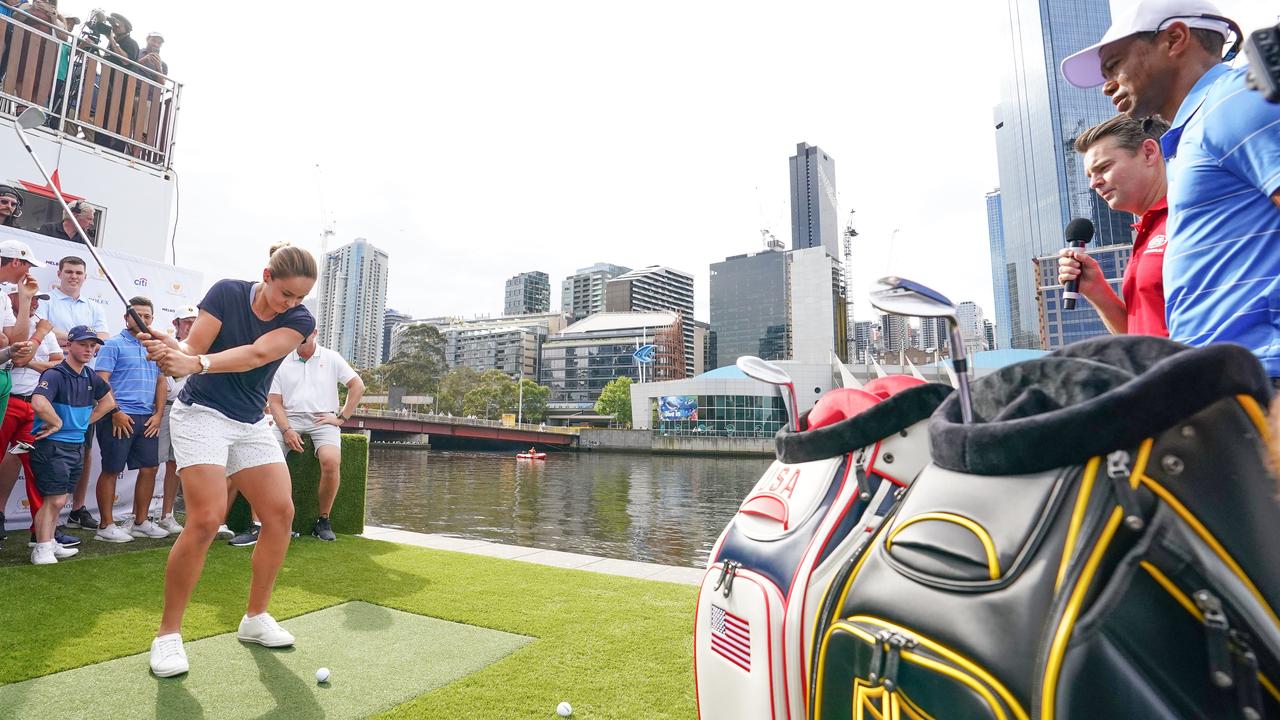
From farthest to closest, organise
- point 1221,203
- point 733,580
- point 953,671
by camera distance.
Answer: point 733,580 < point 1221,203 < point 953,671

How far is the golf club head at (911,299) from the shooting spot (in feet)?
4.19

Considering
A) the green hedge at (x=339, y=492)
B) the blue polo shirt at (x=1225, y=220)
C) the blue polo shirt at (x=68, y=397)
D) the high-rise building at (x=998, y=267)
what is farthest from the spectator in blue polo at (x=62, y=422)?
the high-rise building at (x=998, y=267)

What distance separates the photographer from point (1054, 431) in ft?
3.03

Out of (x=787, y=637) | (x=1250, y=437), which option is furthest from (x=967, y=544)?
(x=787, y=637)

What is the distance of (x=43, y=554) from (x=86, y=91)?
741 centimetres

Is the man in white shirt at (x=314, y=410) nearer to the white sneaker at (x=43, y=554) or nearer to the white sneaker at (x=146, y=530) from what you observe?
the white sneaker at (x=146, y=530)

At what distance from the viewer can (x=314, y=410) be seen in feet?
19.9

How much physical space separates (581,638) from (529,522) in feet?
33.8

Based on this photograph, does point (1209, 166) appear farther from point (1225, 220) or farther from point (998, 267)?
point (998, 267)

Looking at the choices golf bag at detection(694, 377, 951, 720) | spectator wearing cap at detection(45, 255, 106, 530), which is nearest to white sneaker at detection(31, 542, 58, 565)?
spectator wearing cap at detection(45, 255, 106, 530)

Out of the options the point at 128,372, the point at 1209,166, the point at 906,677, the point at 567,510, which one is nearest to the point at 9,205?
the point at 128,372

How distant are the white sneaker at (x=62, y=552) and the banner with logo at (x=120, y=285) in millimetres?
1703

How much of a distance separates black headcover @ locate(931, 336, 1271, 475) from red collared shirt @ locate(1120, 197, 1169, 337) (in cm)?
114

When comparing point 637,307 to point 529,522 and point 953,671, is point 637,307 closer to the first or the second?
point 529,522
